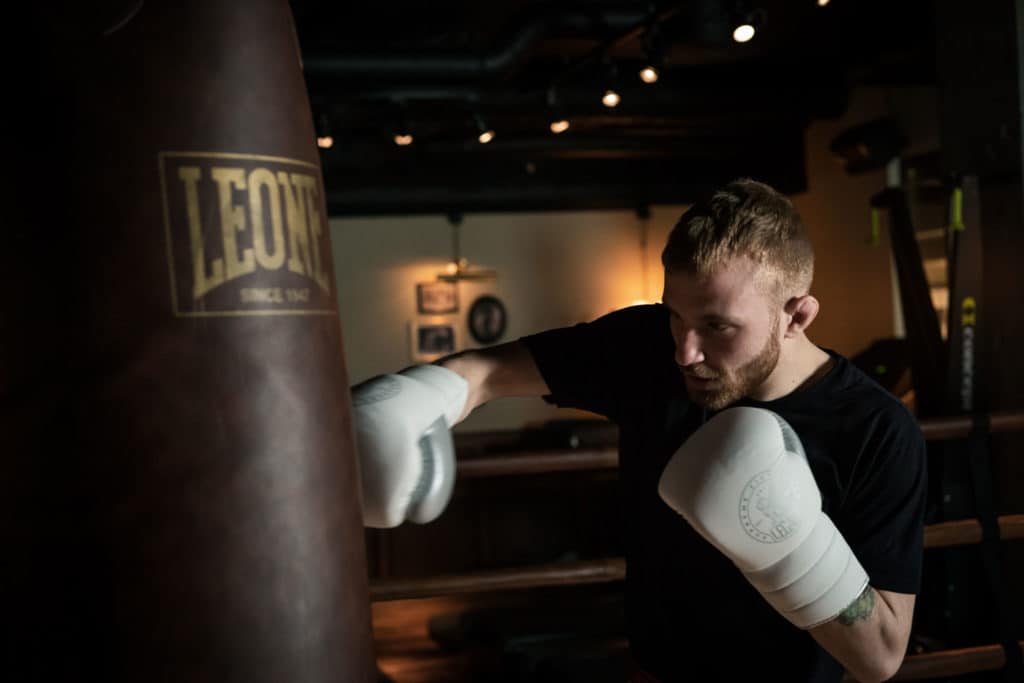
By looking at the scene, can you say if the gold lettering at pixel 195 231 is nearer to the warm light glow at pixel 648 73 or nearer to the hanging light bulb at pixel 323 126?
the hanging light bulb at pixel 323 126

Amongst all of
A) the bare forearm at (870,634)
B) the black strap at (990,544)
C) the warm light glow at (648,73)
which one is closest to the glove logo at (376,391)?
the bare forearm at (870,634)

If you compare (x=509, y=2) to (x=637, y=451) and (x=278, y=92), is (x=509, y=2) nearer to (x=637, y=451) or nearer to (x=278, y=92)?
(x=637, y=451)

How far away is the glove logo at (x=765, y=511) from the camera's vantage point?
119cm

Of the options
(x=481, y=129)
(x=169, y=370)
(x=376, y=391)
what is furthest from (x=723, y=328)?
(x=481, y=129)

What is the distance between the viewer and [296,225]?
677 mm

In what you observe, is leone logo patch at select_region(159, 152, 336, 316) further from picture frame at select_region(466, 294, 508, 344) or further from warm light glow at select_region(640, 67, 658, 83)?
picture frame at select_region(466, 294, 508, 344)

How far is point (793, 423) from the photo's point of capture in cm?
142

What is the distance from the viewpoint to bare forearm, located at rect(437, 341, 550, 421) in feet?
4.85

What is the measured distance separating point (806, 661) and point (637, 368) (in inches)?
18.7

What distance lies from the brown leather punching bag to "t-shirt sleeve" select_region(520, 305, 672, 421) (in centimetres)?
91

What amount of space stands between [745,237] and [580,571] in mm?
886

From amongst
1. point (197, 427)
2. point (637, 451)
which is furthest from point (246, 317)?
point (637, 451)

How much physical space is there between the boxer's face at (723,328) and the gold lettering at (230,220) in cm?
82

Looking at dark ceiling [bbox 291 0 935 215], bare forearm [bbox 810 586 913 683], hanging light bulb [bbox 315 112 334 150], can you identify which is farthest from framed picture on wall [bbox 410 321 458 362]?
bare forearm [bbox 810 586 913 683]
